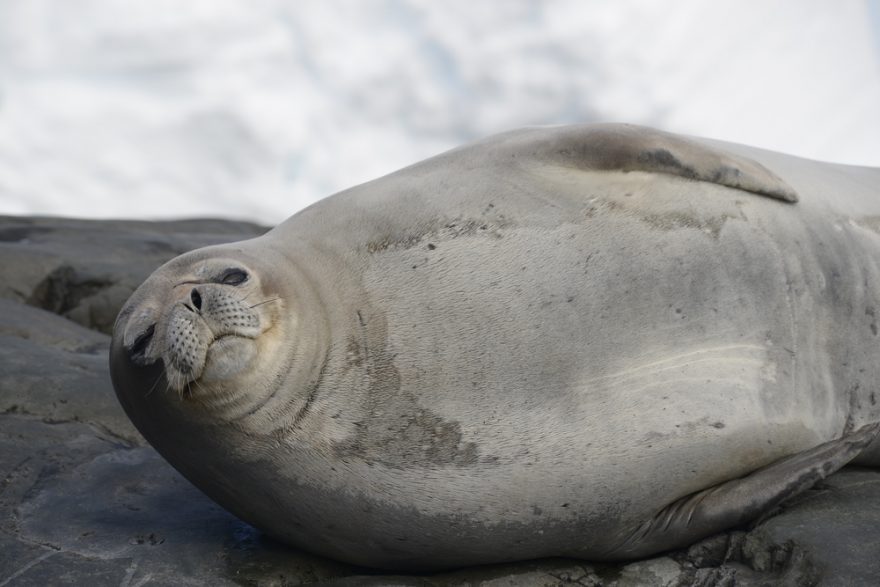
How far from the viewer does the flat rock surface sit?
302 cm

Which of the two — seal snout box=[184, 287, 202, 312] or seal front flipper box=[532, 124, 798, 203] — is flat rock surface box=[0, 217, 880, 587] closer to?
seal snout box=[184, 287, 202, 312]

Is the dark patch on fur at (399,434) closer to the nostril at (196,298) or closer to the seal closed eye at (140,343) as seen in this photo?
the nostril at (196,298)

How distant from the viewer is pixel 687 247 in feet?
11.1

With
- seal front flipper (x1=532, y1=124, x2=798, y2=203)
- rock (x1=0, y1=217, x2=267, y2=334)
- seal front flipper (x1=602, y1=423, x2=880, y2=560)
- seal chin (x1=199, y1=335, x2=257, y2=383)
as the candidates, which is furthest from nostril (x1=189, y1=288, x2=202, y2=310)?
rock (x1=0, y1=217, x2=267, y2=334)

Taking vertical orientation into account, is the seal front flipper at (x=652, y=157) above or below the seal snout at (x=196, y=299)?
above

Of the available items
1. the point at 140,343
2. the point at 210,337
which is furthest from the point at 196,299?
the point at 140,343

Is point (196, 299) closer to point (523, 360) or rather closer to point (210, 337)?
point (210, 337)

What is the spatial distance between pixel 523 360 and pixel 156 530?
1.47 meters

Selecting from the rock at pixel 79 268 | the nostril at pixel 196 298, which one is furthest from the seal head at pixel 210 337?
the rock at pixel 79 268

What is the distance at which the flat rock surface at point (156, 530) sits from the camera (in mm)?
3016

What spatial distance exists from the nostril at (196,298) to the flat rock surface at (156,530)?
2.82ft

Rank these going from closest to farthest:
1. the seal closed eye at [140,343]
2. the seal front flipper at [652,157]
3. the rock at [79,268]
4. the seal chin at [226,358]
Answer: the seal chin at [226,358] → the seal closed eye at [140,343] → the seal front flipper at [652,157] → the rock at [79,268]

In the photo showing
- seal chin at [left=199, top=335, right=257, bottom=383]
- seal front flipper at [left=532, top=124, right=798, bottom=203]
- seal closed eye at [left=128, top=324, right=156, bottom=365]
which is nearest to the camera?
seal chin at [left=199, top=335, right=257, bottom=383]

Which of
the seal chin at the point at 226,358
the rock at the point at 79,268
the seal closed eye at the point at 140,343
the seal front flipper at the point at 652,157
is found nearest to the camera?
the seal chin at the point at 226,358
